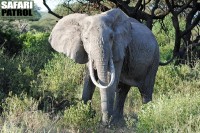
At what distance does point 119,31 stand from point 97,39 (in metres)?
0.60

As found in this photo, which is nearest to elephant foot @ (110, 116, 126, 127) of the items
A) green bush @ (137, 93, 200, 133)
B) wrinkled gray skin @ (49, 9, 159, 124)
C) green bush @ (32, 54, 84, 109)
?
wrinkled gray skin @ (49, 9, 159, 124)

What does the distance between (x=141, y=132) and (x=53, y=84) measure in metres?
3.43

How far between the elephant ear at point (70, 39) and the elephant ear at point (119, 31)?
37cm

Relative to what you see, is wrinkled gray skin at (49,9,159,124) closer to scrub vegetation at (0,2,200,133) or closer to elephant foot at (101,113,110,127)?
elephant foot at (101,113,110,127)

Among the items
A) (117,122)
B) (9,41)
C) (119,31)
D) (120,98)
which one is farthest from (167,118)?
(9,41)

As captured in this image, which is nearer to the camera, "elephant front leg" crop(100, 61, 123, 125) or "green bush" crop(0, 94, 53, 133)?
"green bush" crop(0, 94, 53, 133)

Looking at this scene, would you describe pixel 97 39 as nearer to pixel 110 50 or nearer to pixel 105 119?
pixel 110 50

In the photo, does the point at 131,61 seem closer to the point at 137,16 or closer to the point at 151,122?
the point at 151,122

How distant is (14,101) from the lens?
19.2ft

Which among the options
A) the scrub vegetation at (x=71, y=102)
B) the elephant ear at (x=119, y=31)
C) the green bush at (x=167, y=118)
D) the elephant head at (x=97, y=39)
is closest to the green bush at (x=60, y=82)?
the scrub vegetation at (x=71, y=102)

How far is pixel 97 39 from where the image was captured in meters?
5.29

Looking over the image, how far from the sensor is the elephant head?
532 centimetres

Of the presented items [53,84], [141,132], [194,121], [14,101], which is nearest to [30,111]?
[14,101]

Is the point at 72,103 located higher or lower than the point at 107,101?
lower
